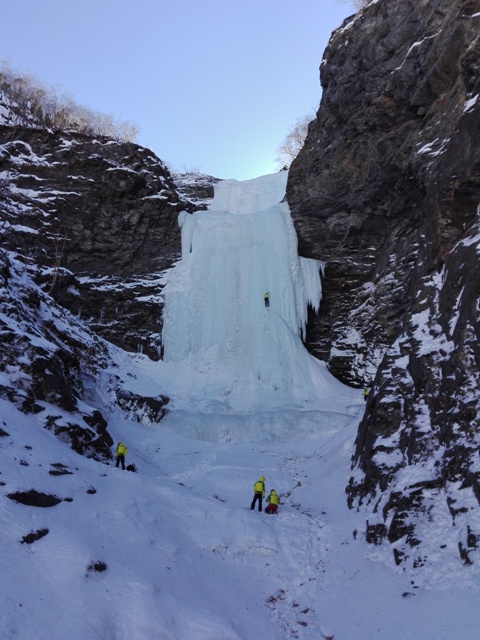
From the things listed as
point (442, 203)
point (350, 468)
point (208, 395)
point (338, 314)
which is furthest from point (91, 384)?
point (442, 203)

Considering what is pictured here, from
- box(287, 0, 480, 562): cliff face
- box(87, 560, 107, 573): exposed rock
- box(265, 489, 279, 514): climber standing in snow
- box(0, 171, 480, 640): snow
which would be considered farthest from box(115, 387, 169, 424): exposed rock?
box(87, 560, 107, 573): exposed rock

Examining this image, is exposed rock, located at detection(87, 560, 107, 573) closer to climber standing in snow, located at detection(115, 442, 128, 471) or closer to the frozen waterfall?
climber standing in snow, located at detection(115, 442, 128, 471)

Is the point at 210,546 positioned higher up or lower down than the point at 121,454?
lower down

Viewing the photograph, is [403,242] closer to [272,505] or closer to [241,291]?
[241,291]

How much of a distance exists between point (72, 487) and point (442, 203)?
1184 centimetres

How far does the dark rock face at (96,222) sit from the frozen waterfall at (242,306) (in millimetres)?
1350

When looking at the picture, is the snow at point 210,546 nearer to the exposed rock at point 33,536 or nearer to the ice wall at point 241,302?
the exposed rock at point 33,536

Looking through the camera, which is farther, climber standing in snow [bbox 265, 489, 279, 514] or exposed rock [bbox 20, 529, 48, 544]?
climber standing in snow [bbox 265, 489, 279, 514]

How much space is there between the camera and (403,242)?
20.9m

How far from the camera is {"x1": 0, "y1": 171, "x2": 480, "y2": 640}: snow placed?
570cm

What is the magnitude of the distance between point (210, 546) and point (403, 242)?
1593cm

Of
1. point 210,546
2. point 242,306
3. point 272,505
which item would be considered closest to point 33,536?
point 210,546

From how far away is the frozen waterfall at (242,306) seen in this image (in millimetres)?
21875

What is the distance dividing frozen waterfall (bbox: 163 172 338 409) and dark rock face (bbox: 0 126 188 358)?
4.43 ft
